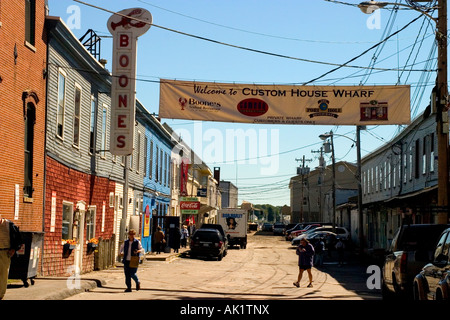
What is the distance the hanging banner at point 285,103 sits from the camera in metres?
21.8

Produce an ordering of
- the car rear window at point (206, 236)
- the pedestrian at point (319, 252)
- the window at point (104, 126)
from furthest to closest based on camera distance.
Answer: the car rear window at point (206, 236) → the pedestrian at point (319, 252) → the window at point (104, 126)

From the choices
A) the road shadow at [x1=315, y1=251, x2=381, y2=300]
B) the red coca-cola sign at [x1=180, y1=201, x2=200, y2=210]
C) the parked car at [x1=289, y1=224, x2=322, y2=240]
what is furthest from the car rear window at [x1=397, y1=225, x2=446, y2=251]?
the parked car at [x1=289, y1=224, x2=322, y2=240]

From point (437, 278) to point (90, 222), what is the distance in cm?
1791

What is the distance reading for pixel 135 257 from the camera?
58.8 feet

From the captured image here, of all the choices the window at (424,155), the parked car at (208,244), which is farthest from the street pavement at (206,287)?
the window at (424,155)

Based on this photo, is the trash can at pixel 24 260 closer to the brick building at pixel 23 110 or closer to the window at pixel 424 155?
the brick building at pixel 23 110

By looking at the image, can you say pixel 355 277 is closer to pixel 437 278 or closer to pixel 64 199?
pixel 64 199

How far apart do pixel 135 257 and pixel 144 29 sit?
10.2 m

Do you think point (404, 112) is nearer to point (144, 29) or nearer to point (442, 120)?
point (442, 120)

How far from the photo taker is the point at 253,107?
21812mm

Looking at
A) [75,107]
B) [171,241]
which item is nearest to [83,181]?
[75,107]

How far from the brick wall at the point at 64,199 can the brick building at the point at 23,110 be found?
871mm

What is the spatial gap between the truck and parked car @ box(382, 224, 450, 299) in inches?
1372

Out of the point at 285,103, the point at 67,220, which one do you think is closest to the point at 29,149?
the point at 67,220
